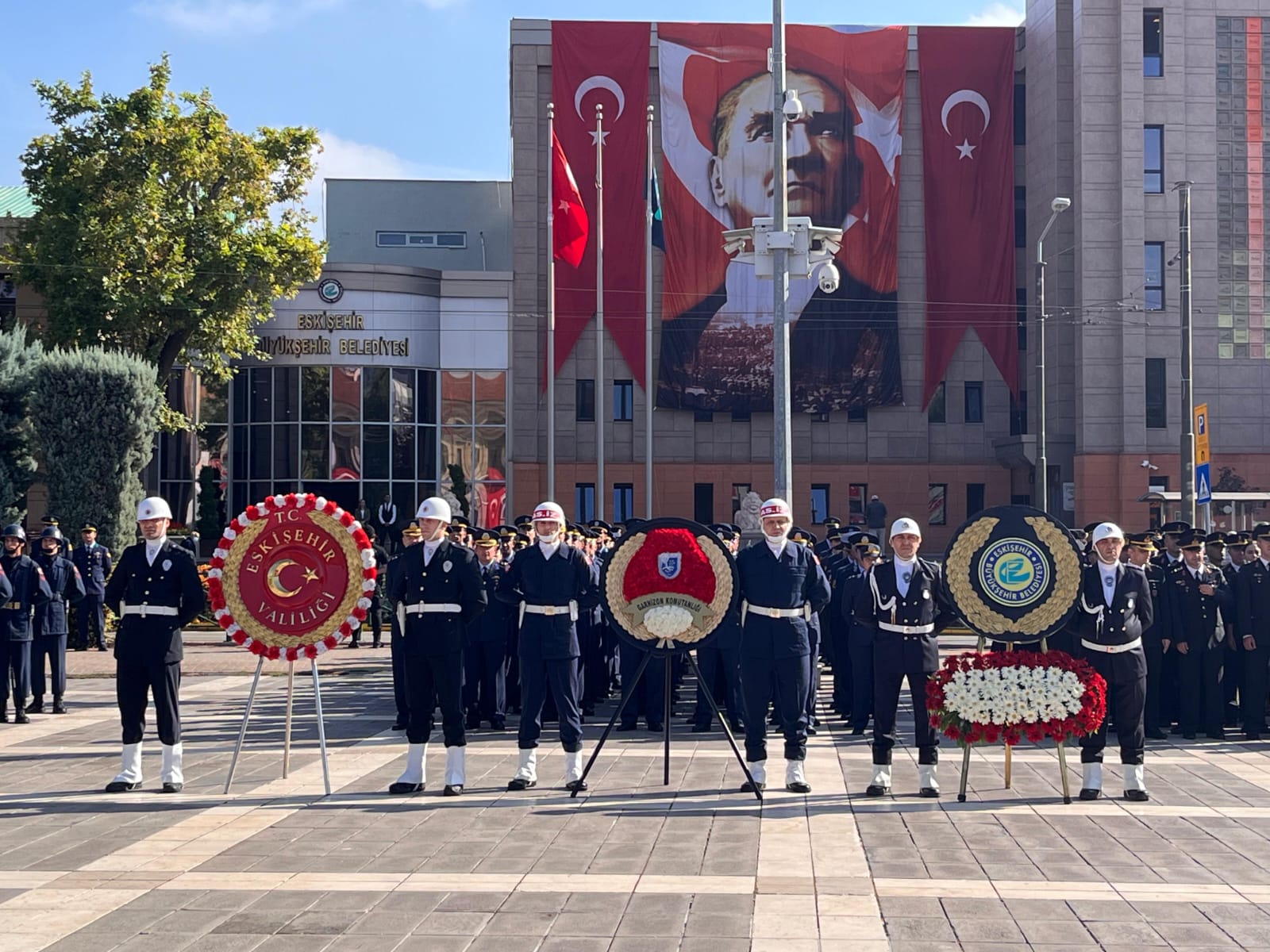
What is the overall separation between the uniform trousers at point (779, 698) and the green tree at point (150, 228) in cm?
2979

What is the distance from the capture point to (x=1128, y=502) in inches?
1852

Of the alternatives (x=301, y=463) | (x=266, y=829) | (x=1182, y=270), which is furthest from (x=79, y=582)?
(x=301, y=463)

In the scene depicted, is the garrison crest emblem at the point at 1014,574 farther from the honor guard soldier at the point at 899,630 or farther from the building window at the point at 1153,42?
the building window at the point at 1153,42

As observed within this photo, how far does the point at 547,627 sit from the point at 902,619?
2848 mm

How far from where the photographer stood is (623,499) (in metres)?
51.4

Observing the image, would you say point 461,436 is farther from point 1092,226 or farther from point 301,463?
point 1092,226

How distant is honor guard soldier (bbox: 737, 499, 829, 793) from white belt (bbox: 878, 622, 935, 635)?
1.78 feet

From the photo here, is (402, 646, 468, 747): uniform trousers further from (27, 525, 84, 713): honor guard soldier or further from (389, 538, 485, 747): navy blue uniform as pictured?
(27, 525, 84, 713): honor guard soldier

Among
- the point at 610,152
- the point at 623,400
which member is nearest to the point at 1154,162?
the point at 610,152

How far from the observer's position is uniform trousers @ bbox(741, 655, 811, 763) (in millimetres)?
11273

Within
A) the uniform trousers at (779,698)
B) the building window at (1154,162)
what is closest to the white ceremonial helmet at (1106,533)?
the uniform trousers at (779,698)

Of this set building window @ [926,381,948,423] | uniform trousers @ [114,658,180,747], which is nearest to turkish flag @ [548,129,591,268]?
building window @ [926,381,948,423]

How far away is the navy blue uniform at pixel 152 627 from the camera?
11.5 m

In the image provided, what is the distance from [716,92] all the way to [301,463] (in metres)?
19.3
